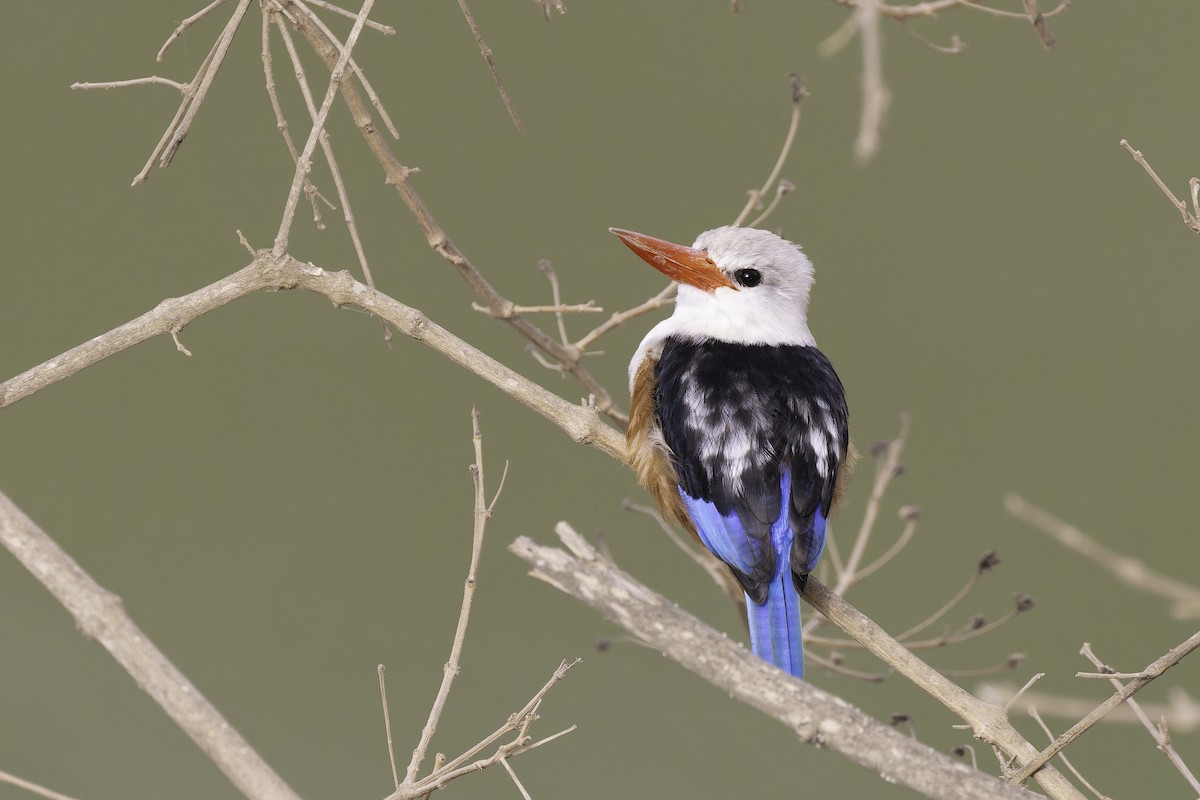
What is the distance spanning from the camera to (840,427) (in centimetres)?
195

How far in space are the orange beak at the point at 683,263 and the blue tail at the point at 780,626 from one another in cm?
55

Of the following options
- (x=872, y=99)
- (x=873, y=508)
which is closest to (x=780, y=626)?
(x=873, y=508)

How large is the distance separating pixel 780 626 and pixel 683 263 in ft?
2.14

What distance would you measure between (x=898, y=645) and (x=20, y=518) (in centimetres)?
96

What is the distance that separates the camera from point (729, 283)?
7.00 feet

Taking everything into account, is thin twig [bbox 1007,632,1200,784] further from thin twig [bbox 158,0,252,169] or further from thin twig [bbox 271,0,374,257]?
thin twig [bbox 158,0,252,169]

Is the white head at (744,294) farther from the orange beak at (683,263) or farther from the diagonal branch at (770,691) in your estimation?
the diagonal branch at (770,691)

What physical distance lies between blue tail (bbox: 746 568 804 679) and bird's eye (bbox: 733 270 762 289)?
0.57m

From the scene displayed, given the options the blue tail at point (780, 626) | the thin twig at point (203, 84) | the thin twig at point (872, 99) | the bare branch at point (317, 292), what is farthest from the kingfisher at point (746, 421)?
the thin twig at point (872, 99)

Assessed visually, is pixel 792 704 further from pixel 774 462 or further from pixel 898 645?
pixel 774 462

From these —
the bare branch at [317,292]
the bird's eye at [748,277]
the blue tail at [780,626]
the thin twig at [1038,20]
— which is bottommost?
the blue tail at [780,626]

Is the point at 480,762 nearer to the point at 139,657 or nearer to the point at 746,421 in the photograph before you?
the point at 139,657

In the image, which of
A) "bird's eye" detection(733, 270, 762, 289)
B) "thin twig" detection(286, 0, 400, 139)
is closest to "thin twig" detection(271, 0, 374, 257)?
"thin twig" detection(286, 0, 400, 139)

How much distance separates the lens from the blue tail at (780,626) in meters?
1.75
